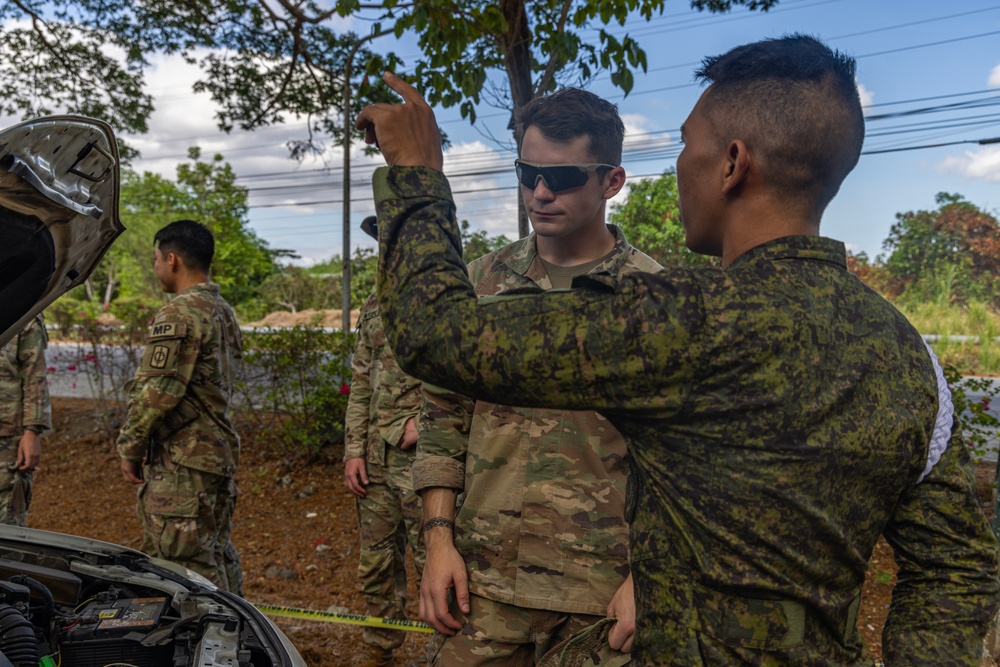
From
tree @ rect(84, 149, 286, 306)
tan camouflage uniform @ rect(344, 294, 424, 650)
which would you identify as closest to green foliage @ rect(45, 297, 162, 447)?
tan camouflage uniform @ rect(344, 294, 424, 650)

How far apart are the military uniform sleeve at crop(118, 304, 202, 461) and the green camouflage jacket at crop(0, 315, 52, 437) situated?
1.24 metres

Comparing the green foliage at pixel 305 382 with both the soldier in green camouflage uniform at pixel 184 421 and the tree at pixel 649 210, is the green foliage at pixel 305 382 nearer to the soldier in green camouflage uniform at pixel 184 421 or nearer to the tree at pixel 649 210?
the soldier in green camouflage uniform at pixel 184 421

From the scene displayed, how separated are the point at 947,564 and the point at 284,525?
6069 millimetres

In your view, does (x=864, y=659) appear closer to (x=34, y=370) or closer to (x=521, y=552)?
(x=521, y=552)

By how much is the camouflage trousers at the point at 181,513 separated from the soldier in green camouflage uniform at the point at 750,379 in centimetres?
312

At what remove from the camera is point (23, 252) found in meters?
2.00

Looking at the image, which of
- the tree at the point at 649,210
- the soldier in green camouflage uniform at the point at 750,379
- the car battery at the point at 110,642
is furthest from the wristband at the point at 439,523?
the tree at the point at 649,210

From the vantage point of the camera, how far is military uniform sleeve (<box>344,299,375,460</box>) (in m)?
4.22

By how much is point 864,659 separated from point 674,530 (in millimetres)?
427

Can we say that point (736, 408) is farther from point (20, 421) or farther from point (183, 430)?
point (20, 421)

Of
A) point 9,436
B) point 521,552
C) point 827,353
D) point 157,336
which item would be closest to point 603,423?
point 521,552

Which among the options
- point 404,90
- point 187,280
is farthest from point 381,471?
point 404,90

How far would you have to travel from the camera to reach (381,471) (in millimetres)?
4168

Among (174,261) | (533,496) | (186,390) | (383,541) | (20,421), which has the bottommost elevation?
(383,541)
